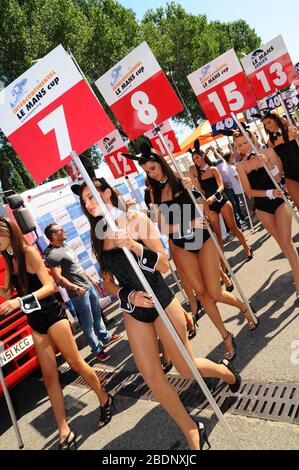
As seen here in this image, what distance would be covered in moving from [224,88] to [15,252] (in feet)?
12.8

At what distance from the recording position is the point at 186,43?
38.4 meters

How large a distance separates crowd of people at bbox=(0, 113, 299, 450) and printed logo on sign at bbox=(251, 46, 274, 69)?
1745 millimetres

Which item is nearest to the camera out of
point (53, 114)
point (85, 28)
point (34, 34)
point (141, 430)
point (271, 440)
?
point (271, 440)

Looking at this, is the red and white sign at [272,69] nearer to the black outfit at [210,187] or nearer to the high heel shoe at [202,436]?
the black outfit at [210,187]

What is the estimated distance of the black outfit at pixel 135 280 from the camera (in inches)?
118

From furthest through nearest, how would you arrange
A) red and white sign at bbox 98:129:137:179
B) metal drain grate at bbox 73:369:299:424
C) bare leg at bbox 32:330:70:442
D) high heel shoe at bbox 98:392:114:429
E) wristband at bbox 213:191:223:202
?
red and white sign at bbox 98:129:137:179, wristband at bbox 213:191:223:202, high heel shoe at bbox 98:392:114:429, bare leg at bbox 32:330:70:442, metal drain grate at bbox 73:369:299:424

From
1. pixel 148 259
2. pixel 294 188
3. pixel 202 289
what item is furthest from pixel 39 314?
pixel 294 188

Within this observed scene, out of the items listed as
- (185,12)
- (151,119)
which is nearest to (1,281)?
(151,119)

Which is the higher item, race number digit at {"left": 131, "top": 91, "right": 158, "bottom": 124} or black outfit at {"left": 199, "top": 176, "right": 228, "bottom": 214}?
race number digit at {"left": 131, "top": 91, "right": 158, "bottom": 124}

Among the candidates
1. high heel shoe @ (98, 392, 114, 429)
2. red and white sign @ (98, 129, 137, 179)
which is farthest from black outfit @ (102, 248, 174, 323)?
red and white sign @ (98, 129, 137, 179)

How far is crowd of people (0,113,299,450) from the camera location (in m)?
2.98

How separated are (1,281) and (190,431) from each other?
3.88m

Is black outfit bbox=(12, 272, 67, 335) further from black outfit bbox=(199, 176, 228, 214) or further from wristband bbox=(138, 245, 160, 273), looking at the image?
black outfit bbox=(199, 176, 228, 214)

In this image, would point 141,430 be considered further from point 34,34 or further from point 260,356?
point 34,34
